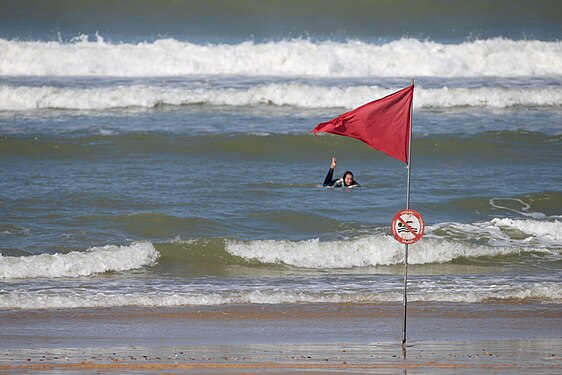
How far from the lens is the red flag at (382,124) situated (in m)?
8.23

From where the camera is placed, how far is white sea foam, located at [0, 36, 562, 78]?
27.1 metres

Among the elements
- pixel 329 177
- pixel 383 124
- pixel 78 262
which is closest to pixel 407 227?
pixel 383 124

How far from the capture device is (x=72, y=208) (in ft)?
47.3

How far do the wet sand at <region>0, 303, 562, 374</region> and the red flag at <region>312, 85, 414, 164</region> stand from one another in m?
1.76

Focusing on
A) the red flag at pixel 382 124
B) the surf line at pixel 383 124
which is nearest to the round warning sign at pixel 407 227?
the surf line at pixel 383 124

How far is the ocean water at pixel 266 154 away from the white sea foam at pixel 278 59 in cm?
7

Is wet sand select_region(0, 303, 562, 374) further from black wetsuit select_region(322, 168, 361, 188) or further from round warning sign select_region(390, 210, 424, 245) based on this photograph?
black wetsuit select_region(322, 168, 361, 188)

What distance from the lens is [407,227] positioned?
842cm

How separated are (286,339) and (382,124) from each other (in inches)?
84.0

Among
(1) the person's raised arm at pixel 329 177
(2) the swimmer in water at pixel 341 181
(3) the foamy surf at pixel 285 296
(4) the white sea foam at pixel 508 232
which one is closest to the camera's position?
(3) the foamy surf at pixel 285 296

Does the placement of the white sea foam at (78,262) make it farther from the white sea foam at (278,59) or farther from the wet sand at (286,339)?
the white sea foam at (278,59)

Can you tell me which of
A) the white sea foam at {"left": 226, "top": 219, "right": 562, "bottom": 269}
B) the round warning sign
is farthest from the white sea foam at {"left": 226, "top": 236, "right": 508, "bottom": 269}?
the round warning sign

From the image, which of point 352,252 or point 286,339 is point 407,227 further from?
point 352,252

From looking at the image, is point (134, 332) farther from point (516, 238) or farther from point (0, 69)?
point (0, 69)
